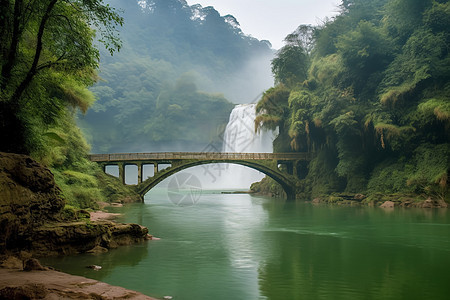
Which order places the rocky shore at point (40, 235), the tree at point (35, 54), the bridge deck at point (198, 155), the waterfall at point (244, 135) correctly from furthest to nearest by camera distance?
1. the waterfall at point (244, 135)
2. the bridge deck at point (198, 155)
3. the tree at point (35, 54)
4. the rocky shore at point (40, 235)

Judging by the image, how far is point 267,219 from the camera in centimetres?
2623

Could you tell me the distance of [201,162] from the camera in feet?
141

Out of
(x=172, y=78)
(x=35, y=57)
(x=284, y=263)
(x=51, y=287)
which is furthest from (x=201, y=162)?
(x=172, y=78)

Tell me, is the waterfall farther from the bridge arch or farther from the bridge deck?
the bridge arch

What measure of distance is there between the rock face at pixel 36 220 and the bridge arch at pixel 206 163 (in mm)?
28322

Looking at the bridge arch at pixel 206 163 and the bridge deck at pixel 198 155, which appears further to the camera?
the bridge arch at pixel 206 163

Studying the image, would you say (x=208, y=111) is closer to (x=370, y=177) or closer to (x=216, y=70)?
(x=216, y=70)

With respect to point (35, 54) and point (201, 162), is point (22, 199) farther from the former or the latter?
point (201, 162)

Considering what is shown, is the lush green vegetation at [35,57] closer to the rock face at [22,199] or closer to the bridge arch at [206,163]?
the rock face at [22,199]

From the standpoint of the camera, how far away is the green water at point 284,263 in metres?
9.52

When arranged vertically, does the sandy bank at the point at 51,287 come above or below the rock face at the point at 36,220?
below

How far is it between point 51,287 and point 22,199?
14.5 ft

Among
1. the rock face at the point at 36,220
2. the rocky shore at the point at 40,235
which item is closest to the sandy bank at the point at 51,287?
the rocky shore at the point at 40,235

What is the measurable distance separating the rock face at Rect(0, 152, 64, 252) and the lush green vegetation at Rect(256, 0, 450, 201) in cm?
2943
